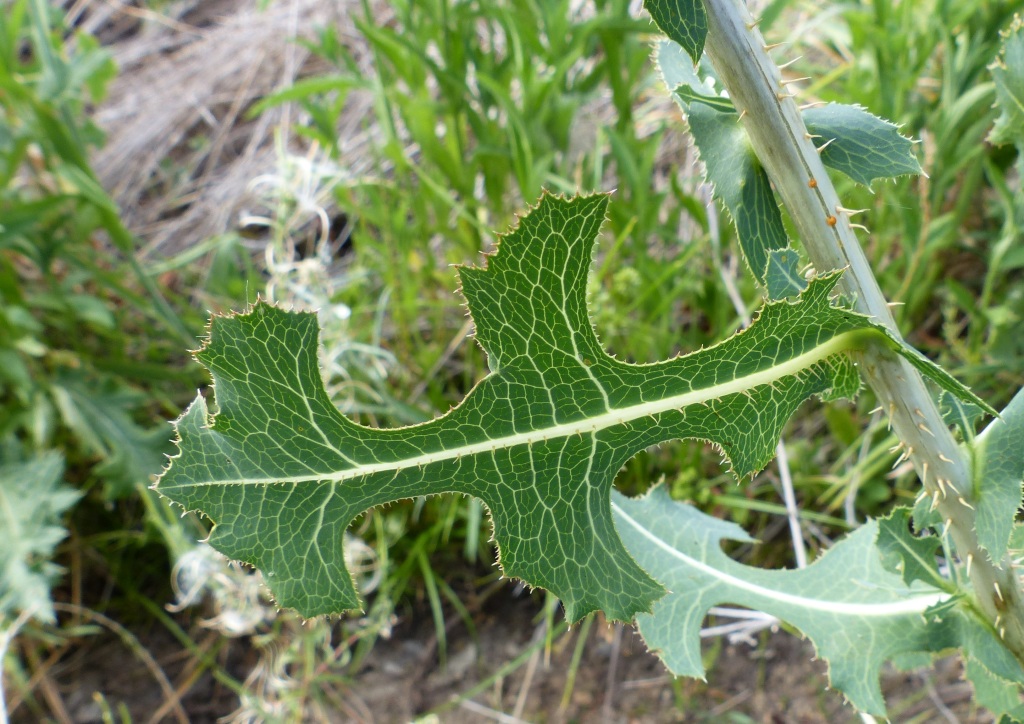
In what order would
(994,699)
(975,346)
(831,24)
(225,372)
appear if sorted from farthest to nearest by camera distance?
(831,24), (975,346), (994,699), (225,372)

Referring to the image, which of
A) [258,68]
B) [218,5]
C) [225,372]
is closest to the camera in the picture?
[225,372]

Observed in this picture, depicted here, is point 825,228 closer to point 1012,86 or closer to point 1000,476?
point 1000,476

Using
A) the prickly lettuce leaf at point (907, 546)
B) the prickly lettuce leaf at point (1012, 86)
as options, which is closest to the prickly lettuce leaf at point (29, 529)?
the prickly lettuce leaf at point (907, 546)

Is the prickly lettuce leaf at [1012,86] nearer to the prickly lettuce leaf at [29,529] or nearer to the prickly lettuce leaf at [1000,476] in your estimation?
the prickly lettuce leaf at [1000,476]

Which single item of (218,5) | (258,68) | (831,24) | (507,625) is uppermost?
(218,5)

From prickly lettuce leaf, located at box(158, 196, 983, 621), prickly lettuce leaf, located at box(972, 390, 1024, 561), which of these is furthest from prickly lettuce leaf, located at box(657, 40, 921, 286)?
prickly lettuce leaf, located at box(972, 390, 1024, 561)

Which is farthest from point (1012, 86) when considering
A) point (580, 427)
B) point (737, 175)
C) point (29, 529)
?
point (29, 529)

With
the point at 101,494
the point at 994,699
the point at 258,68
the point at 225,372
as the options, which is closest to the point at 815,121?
the point at 225,372

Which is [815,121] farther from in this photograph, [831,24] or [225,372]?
[831,24]
